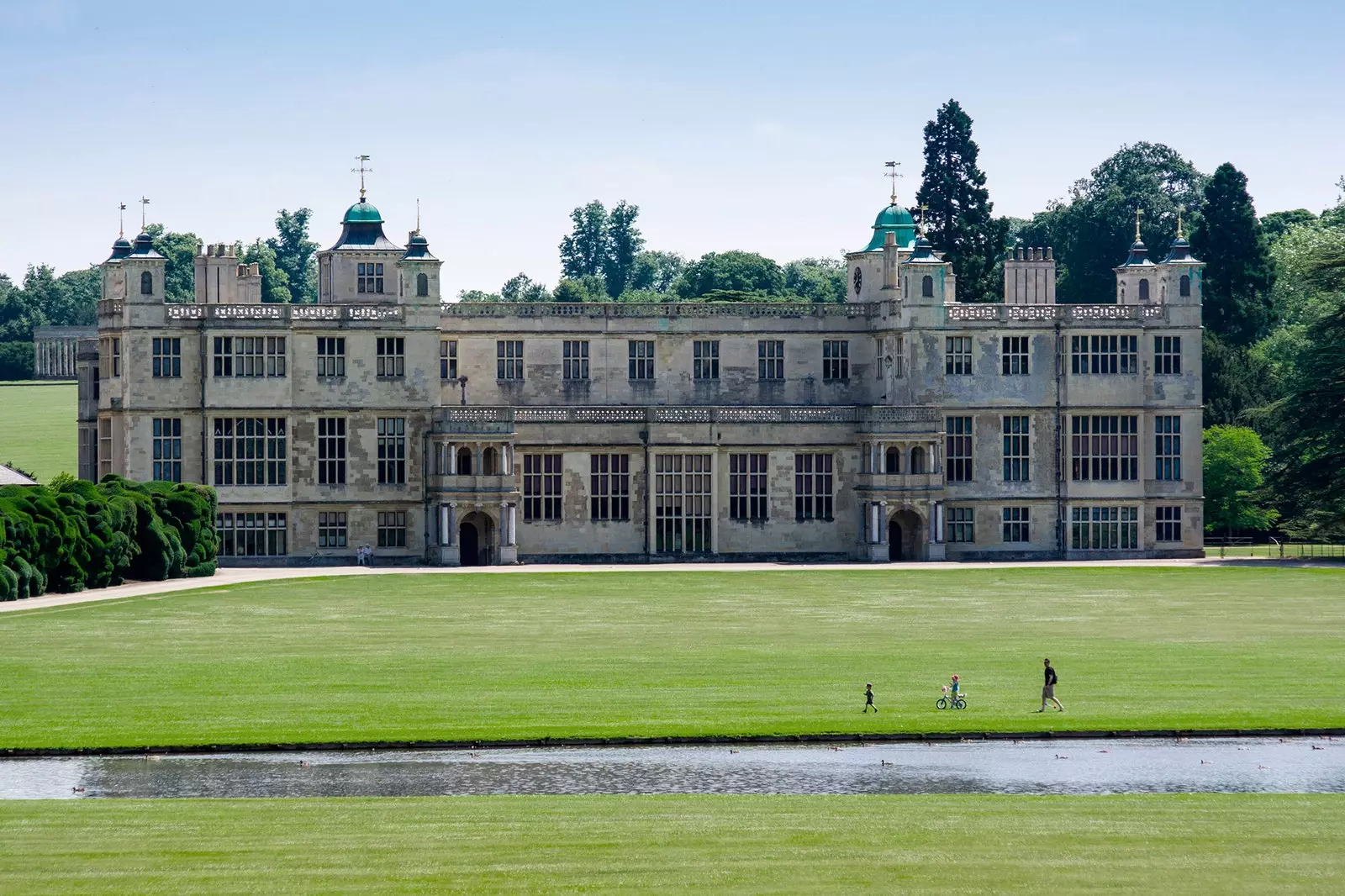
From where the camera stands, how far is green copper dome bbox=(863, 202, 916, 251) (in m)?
89.1

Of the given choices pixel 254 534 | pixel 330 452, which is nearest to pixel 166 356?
pixel 330 452

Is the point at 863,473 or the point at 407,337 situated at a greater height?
the point at 407,337

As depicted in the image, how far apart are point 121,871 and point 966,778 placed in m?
13.2

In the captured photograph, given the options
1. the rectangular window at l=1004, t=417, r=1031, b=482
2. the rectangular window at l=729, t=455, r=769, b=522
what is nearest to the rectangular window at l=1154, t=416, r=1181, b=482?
the rectangular window at l=1004, t=417, r=1031, b=482

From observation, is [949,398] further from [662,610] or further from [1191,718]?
[1191,718]

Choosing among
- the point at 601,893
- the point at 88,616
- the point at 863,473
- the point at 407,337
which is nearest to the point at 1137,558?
the point at 863,473

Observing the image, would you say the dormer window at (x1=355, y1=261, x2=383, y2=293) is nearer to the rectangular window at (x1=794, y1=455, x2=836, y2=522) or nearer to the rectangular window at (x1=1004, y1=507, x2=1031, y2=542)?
the rectangular window at (x1=794, y1=455, x2=836, y2=522)

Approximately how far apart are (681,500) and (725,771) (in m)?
49.3

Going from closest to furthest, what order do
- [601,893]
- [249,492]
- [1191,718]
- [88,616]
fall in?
[601,893], [1191,718], [88,616], [249,492]

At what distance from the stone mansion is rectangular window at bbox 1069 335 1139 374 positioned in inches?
3.1

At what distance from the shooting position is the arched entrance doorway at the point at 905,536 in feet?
268

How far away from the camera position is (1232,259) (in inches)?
4454

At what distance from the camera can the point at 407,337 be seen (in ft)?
263

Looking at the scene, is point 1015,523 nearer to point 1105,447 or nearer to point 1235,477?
point 1105,447
